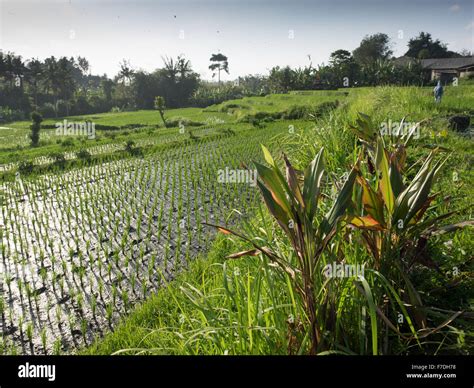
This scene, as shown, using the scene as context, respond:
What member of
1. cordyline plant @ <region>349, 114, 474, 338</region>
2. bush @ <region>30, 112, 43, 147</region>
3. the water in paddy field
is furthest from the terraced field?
bush @ <region>30, 112, 43, 147</region>

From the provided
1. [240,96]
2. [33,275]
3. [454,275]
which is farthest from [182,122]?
[454,275]

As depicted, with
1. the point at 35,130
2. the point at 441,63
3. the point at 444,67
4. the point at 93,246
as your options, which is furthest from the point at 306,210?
the point at 35,130

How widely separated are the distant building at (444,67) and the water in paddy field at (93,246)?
738 centimetres

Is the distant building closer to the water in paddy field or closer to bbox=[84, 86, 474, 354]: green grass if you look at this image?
the water in paddy field

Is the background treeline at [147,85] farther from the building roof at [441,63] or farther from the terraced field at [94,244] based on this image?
the terraced field at [94,244]

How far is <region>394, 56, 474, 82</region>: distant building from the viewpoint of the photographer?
1069 centimetres

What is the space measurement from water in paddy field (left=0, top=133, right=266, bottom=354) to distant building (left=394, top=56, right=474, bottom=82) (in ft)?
24.2

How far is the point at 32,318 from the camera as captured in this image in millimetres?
2893

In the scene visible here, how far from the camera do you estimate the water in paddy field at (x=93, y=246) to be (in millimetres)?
2879

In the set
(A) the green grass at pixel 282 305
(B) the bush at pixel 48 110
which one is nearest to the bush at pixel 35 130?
(A) the green grass at pixel 282 305

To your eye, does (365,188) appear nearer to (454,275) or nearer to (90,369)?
(454,275)

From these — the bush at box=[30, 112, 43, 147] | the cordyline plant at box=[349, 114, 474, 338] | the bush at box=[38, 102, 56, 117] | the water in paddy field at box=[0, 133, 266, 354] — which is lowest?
the water in paddy field at box=[0, 133, 266, 354]

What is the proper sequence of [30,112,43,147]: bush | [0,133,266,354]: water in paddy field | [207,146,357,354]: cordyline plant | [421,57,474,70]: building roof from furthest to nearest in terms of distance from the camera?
[30,112,43,147]: bush < [421,57,474,70]: building roof < [0,133,266,354]: water in paddy field < [207,146,357,354]: cordyline plant

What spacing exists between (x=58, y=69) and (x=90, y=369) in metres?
28.7
